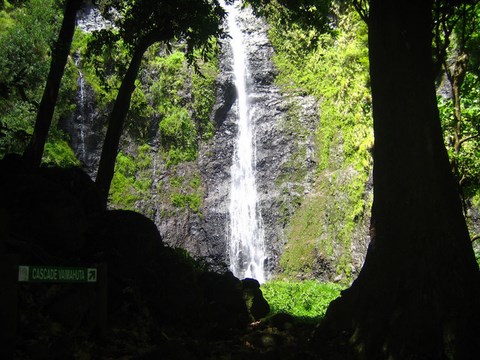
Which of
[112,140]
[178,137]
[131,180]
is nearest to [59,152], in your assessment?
[131,180]

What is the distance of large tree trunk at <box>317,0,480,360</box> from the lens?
4.80m

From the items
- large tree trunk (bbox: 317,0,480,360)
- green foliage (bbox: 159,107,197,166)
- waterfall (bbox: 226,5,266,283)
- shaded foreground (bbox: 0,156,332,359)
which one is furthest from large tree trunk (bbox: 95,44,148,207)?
green foliage (bbox: 159,107,197,166)

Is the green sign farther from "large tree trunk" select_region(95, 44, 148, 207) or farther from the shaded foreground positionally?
"large tree trunk" select_region(95, 44, 148, 207)

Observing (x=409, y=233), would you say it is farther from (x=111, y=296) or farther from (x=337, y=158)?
(x=337, y=158)

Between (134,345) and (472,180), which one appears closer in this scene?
(134,345)

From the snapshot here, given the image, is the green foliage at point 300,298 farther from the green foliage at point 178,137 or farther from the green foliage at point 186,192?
the green foliage at point 178,137

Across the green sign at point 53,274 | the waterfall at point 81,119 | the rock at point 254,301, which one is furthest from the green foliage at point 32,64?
the green sign at point 53,274

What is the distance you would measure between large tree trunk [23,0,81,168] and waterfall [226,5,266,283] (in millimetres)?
13923

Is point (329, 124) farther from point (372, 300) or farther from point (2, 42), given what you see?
point (372, 300)

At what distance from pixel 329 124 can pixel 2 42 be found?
15609mm

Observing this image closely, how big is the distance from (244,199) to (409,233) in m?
18.1

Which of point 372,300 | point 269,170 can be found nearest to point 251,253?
point 269,170

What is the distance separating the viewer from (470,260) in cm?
→ 509

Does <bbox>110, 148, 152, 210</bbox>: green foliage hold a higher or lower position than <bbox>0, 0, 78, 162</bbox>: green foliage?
lower
